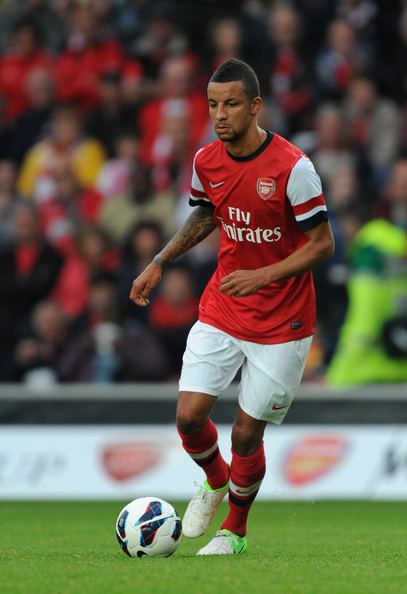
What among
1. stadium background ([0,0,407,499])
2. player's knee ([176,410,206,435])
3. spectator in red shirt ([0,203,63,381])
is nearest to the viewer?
player's knee ([176,410,206,435])

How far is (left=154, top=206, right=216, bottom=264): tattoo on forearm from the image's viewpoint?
7.22 meters

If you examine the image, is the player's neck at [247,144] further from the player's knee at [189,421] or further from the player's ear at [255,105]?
the player's knee at [189,421]

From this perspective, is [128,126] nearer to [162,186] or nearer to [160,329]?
[162,186]

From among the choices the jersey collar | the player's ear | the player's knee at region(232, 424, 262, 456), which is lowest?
the player's knee at region(232, 424, 262, 456)

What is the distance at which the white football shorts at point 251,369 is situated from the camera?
6.86m

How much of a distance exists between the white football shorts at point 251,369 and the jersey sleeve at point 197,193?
0.68 meters

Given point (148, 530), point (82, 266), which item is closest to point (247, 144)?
point (148, 530)

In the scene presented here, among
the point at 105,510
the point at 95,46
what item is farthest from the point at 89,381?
the point at 95,46

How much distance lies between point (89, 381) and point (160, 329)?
812 millimetres

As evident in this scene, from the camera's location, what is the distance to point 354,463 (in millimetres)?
11320

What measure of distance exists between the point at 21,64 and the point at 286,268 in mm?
9829

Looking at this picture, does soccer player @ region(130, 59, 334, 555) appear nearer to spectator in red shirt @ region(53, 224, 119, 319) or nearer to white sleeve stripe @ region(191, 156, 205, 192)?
white sleeve stripe @ region(191, 156, 205, 192)

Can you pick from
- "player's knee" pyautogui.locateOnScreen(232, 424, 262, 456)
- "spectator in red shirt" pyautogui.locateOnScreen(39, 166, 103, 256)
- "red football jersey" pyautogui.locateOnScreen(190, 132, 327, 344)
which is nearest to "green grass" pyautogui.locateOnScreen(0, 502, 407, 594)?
"player's knee" pyautogui.locateOnScreen(232, 424, 262, 456)

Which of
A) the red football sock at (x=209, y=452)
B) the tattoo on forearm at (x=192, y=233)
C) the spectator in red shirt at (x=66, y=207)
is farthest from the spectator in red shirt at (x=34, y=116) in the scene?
the red football sock at (x=209, y=452)
